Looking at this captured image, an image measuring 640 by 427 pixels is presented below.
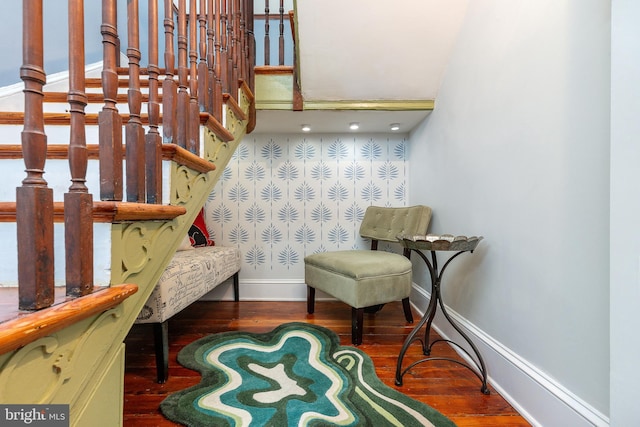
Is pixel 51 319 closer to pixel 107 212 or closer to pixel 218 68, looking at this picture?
pixel 107 212

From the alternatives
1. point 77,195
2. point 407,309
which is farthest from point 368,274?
point 77,195

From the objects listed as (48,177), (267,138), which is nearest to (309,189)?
(267,138)

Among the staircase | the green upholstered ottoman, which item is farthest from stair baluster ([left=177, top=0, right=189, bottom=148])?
the green upholstered ottoman

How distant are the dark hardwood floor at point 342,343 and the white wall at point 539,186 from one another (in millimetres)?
162

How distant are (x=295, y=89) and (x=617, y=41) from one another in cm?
154

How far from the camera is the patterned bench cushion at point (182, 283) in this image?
122 centimetres

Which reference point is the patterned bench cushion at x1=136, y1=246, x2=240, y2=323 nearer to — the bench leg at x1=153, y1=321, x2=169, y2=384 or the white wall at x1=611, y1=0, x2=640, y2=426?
the bench leg at x1=153, y1=321, x2=169, y2=384

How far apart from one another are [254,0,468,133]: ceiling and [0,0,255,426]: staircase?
2.23ft

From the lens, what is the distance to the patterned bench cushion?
1220 millimetres

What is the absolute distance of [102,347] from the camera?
2.00 feet

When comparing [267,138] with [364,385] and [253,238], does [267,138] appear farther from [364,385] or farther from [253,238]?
[364,385]

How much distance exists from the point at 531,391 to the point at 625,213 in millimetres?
747

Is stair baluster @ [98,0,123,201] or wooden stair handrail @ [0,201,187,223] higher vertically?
stair baluster @ [98,0,123,201]

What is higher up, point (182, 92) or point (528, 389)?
point (182, 92)
